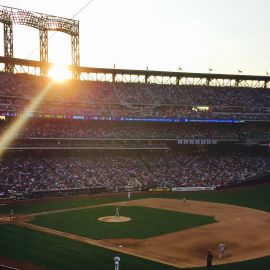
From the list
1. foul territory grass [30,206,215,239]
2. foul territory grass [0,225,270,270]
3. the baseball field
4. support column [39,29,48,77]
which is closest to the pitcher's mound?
the baseball field

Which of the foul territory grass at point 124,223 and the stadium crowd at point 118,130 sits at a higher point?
the stadium crowd at point 118,130

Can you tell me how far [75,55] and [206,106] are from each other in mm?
21797

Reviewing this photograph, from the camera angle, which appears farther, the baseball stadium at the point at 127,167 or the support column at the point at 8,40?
the support column at the point at 8,40

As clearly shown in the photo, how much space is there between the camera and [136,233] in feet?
89.8

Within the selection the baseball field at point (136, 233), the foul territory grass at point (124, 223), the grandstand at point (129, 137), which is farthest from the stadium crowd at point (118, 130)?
the foul territory grass at point (124, 223)

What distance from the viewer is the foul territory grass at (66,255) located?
20047mm

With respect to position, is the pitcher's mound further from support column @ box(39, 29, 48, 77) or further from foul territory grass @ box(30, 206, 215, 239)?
support column @ box(39, 29, 48, 77)

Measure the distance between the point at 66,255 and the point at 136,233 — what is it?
6.64 meters

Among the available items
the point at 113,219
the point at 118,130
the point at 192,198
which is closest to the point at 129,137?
the point at 118,130

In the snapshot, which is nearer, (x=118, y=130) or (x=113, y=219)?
(x=113, y=219)

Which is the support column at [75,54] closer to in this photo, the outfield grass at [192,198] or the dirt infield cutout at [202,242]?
the outfield grass at [192,198]

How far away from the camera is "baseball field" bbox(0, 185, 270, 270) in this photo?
69.2ft

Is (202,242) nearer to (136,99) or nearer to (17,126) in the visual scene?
(17,126)

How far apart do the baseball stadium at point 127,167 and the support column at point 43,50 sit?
246 millimetres
